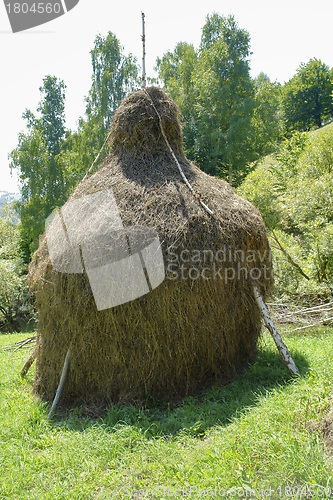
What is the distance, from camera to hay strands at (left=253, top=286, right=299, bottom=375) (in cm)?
482

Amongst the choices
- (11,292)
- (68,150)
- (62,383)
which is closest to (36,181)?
(68,150)

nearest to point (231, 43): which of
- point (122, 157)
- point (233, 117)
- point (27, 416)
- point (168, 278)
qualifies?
point (233, 117)

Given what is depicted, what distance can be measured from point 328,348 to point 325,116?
41.8m

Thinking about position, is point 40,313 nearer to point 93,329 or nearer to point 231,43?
point 93,329

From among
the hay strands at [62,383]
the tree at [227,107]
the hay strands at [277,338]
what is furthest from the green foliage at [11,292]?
the hay strands at [277,338]

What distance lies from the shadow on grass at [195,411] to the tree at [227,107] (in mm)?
19206

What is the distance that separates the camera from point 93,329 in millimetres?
4523

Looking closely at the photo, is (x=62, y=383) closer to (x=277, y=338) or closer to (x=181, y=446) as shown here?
(x=181, y=446)

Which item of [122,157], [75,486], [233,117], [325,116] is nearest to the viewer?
[75,486]

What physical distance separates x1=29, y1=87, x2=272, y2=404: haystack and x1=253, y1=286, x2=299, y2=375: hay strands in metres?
0.12

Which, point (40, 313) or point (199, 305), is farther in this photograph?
point (40, 313)

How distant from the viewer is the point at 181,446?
3545mm

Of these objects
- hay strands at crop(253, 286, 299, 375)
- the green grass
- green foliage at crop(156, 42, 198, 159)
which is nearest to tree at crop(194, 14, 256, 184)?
green foliage at crop(156, 42, 198, 159)

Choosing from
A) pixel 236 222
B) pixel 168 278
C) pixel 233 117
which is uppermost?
pixel 233 117
